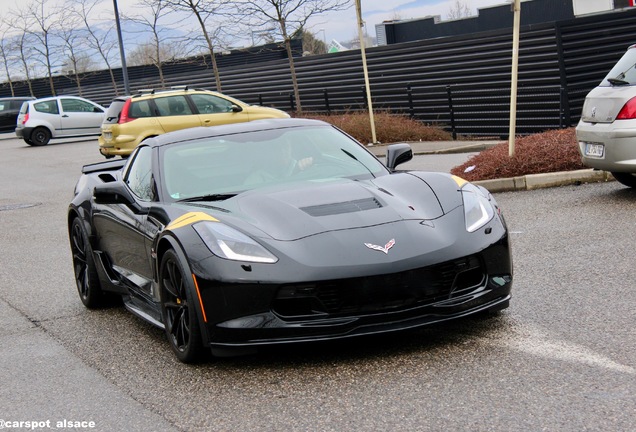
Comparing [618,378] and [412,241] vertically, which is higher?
[412,241]

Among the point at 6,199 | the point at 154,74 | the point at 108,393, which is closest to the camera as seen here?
the point at 108,393

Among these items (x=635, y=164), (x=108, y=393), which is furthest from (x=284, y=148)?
(x=635, y=164)

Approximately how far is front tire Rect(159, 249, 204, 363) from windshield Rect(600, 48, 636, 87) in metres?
6.25

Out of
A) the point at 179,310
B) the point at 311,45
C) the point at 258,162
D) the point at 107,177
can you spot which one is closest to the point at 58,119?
the point at 107,177

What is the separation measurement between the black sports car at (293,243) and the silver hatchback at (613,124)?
12.6 ft

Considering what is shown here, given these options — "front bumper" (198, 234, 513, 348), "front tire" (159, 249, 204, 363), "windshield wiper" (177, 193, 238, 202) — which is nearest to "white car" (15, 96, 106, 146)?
"windshield wiper" (177, 193, 238, 202)

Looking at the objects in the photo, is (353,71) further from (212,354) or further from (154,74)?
(154,74)

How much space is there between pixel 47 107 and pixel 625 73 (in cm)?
2758

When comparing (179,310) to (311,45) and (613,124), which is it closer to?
(613,124)

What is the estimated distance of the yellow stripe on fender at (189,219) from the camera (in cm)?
584

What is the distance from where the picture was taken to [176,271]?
5828 millimetres

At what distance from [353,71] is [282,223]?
25.7 meters

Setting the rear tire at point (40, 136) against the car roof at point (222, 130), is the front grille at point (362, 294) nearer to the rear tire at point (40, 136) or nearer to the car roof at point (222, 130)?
the car roof at point (222, 130)

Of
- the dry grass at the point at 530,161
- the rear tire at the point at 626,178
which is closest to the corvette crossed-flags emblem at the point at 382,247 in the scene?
the rear tire at the point at 626,178
